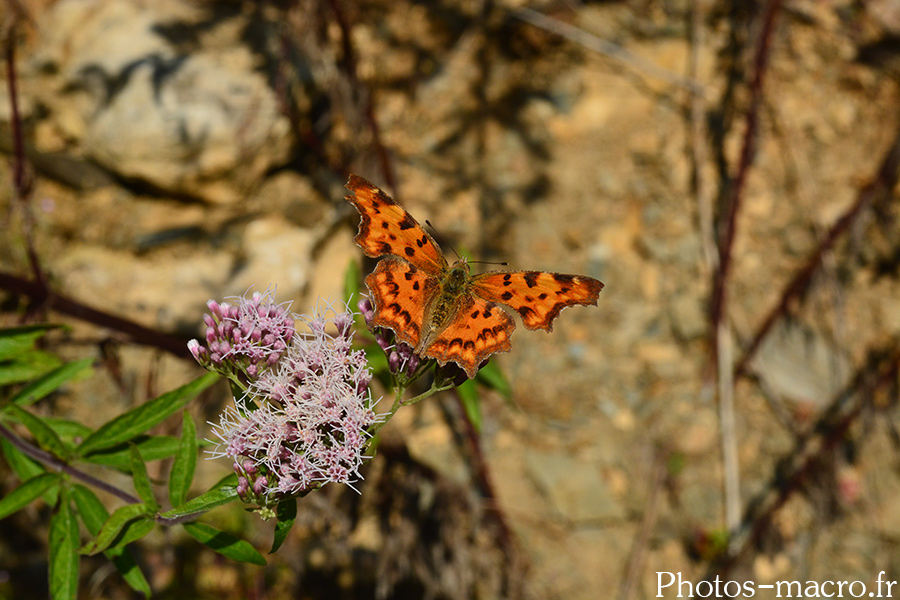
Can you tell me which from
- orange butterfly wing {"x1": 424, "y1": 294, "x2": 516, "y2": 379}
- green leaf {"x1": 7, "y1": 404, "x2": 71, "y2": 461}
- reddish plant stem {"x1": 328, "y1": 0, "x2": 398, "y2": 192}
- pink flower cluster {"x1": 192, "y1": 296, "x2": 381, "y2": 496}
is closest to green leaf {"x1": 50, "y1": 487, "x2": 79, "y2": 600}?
green leaf {"x1": 7, "y1": 404, "x2": 71, "y2": 461}

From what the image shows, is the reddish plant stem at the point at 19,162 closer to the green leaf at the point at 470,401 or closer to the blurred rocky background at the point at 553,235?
the blurred rocky background at the point at 553,235

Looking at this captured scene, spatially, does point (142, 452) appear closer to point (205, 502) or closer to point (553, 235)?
point (205, 502)

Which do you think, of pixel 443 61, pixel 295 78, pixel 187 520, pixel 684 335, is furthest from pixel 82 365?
pixel 684 335

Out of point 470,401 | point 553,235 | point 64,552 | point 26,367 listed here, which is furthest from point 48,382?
point 553,235

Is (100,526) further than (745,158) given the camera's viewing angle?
No

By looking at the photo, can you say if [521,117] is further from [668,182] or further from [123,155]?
[123,155]

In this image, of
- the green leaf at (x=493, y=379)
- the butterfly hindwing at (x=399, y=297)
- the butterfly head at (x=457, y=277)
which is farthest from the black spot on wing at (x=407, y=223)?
the green leaf at (x=493, y=379)
